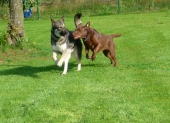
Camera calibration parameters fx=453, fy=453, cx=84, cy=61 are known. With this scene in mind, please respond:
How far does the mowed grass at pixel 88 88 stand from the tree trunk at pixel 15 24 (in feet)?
1.92

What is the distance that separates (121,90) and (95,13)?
22115 millimetres

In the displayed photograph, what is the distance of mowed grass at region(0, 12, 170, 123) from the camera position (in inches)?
288

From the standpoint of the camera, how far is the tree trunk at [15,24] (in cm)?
1516

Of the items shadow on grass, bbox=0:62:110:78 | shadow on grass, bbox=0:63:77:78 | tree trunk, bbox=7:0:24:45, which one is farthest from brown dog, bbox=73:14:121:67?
tree trunk, bbox=7:0:24:45

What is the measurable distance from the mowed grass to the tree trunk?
1.92 ft

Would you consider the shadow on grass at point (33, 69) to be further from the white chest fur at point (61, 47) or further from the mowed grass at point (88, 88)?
the white chest fur at point (61, 47)

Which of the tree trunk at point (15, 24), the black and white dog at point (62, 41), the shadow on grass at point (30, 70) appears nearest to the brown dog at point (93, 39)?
the black and white dog at point (62, 41)

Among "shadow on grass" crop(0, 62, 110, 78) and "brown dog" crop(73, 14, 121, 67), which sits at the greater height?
"brown dog" crop(73, 14, 121, 67)

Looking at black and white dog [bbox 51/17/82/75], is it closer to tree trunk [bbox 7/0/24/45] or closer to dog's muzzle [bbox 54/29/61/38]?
dog's muzzle [bbox 54/29/61/38]

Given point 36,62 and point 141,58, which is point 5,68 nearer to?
point 36,62

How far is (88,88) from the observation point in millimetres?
9125

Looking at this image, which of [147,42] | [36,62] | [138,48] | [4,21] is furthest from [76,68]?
[4,21]

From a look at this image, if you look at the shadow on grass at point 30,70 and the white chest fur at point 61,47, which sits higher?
the white chest fur at point 61,47

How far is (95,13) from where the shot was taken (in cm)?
3072
